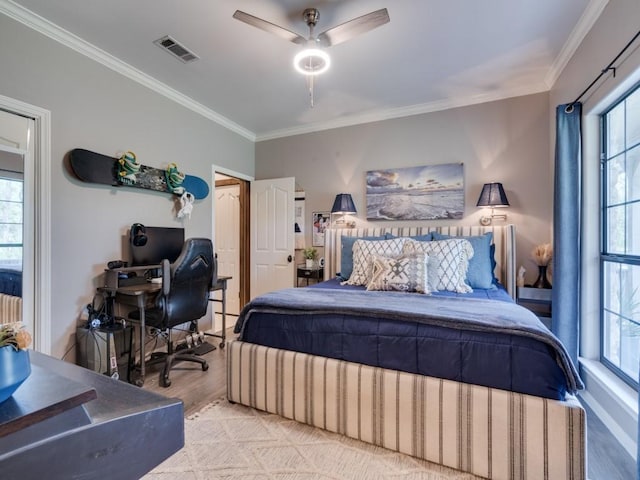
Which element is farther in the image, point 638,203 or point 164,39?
point 164,39

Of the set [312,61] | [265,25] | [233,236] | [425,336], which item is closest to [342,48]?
[312,61]

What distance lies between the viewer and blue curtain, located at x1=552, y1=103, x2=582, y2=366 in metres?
2.34

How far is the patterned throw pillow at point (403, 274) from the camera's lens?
2.48 m

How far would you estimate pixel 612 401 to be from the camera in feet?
6.13

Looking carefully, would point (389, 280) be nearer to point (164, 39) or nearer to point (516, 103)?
point (516, 103)

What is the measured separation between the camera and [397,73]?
115 inches

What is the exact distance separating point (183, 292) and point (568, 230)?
308 centimetres

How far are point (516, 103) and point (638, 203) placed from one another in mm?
1807

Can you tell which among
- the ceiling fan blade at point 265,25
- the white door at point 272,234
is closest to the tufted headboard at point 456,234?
the white door at point 272,234

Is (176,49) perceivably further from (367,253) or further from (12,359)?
(12,359)

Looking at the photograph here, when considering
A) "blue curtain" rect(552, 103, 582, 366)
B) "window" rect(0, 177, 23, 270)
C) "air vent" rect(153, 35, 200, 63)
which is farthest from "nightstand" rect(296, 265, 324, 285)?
"window" rect(0, 177, 23, 270)

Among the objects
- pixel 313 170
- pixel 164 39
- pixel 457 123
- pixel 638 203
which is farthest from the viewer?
pixel 313 170

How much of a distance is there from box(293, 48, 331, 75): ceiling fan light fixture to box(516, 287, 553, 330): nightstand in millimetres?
2676

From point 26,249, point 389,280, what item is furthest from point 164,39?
point 389,280
